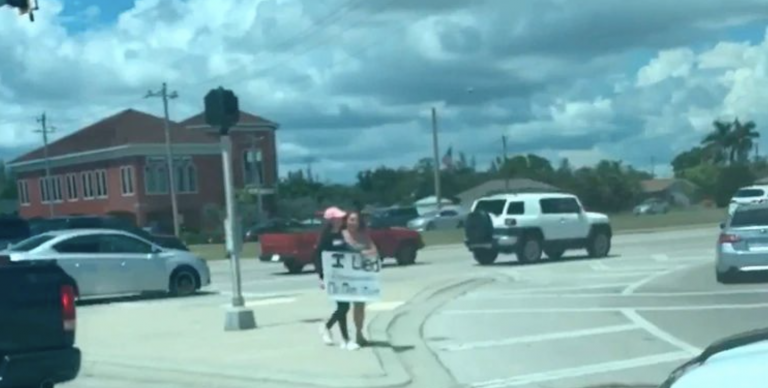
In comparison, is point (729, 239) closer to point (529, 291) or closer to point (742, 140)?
point (529, 291)

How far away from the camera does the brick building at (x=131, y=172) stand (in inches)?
2972

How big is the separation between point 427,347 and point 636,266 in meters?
16.7

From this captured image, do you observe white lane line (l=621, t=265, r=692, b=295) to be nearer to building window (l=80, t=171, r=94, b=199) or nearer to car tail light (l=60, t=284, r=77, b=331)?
car tail light (l=60, t=284, r=77, b=331)

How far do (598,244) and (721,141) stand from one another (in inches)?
3786

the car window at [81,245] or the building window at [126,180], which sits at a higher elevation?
the building window at [126,180]

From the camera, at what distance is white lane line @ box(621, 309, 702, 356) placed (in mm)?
14947

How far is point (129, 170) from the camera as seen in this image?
7600 cm

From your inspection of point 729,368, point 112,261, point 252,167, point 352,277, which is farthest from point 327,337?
point 252,167

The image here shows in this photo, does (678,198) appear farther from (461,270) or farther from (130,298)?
(130,298)

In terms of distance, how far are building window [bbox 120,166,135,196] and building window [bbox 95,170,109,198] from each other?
1258mm

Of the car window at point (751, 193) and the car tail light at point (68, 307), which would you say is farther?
the car window at point (751, 193)

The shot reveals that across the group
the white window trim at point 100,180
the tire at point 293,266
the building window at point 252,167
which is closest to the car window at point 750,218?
the tire at point 293,266

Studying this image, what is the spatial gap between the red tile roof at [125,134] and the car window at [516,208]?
42415 mm

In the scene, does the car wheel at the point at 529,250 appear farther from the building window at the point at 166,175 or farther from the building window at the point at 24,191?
the building window at the point at 24,191
